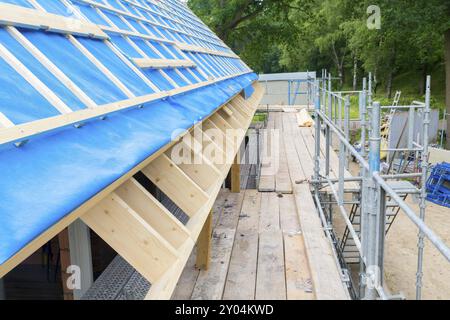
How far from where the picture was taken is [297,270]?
4789 mm

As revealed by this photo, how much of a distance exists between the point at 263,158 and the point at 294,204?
3679 millimetres

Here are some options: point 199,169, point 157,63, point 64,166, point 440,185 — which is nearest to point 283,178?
point 157,63

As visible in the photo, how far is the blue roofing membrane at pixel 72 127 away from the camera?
1.56 metres

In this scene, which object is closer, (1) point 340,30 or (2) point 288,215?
(2) point 288,215

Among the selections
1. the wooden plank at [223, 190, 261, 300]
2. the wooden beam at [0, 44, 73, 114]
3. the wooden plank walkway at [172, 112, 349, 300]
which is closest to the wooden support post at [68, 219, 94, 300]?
the wooden plank walkway at [172, 112, 349, 300]

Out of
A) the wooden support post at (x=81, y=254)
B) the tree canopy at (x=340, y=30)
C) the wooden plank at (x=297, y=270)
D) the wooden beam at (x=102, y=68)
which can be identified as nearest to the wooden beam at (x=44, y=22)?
the wooden beam at (x=102, y=68)

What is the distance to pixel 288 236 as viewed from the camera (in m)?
5.76

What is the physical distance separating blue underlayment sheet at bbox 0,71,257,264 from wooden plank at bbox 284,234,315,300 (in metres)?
2.25

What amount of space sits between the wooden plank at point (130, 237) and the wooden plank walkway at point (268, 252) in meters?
1.96

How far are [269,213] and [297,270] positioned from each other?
6.51ft

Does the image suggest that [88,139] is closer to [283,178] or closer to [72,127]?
[72,127]

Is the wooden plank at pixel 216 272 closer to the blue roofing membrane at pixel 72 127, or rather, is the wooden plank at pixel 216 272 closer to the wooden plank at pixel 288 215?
the wooden plank at pixel 288 215
